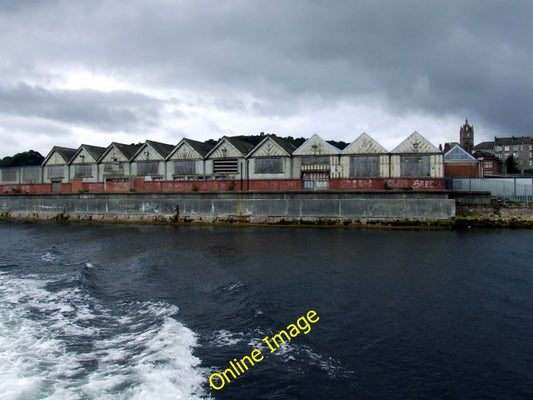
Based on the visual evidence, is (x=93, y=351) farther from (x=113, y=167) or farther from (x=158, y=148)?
(x=113, y=167)

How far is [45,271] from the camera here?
731 inches

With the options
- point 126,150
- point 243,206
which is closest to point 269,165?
point 243,206

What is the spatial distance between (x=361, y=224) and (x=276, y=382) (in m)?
28.8

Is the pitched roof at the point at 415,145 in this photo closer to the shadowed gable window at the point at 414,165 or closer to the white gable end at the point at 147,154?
the shadowed gable window at the point at 414,165

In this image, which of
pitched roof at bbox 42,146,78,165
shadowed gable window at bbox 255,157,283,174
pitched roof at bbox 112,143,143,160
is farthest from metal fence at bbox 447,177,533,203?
pitched roof at bbox 42,146,78,165

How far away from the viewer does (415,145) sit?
38438 millimetres

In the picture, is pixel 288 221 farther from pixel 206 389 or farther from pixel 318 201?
pixel 206 389

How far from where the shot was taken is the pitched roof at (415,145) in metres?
38.2

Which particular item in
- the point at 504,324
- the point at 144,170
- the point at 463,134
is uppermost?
the point at 463,134

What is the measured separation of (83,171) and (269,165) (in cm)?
2502

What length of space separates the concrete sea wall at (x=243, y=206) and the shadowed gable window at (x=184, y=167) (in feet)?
14.9

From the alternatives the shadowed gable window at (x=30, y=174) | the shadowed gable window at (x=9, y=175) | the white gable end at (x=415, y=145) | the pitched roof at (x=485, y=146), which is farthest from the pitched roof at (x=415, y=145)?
the pitched roof at (x=485, y=146)

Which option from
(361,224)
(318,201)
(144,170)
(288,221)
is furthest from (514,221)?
(144,170)

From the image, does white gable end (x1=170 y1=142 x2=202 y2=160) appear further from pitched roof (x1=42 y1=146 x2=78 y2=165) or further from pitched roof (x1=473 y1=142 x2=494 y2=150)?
pitched roof (x1=473 y1=142 x2=494 y2=150)
